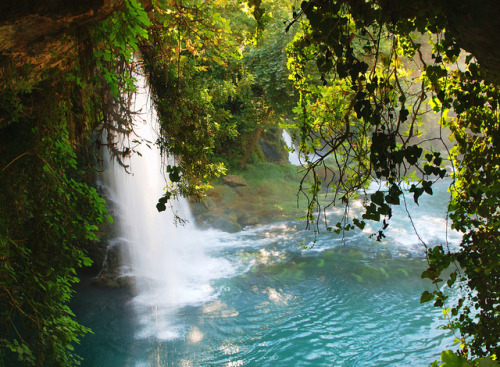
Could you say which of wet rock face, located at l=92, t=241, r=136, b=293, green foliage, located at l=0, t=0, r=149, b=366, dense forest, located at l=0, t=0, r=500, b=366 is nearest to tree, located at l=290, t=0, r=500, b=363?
dense forest, located at l=0, t=0, r=500, b=366

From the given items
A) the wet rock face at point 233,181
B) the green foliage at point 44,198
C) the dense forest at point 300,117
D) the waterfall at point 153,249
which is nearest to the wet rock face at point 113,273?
the waterfall at point 153,249

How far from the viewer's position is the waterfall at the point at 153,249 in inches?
284

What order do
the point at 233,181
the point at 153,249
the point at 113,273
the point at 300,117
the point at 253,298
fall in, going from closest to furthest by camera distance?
the point at 300,117
the point at 253,298
the point at 113,273
the point at 153,249
the point at 233,181

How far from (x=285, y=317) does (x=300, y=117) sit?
4.61m

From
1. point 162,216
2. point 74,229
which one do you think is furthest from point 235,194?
point 74,229

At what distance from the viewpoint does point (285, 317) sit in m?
6.59

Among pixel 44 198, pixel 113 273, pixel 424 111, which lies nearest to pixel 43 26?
pixel 44 198

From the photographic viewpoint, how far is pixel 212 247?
10516 millimetres

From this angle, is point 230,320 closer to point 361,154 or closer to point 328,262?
point 328,262

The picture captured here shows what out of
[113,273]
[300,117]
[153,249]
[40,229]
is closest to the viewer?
[300,117]

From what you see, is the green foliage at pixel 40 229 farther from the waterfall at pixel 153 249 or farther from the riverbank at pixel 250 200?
the riverbank at pixel 250 200

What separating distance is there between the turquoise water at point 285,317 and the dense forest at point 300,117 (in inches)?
87.3

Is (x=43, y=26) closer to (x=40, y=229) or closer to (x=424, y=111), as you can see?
(x=40, y=229)

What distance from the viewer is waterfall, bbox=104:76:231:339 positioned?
7.22 m
